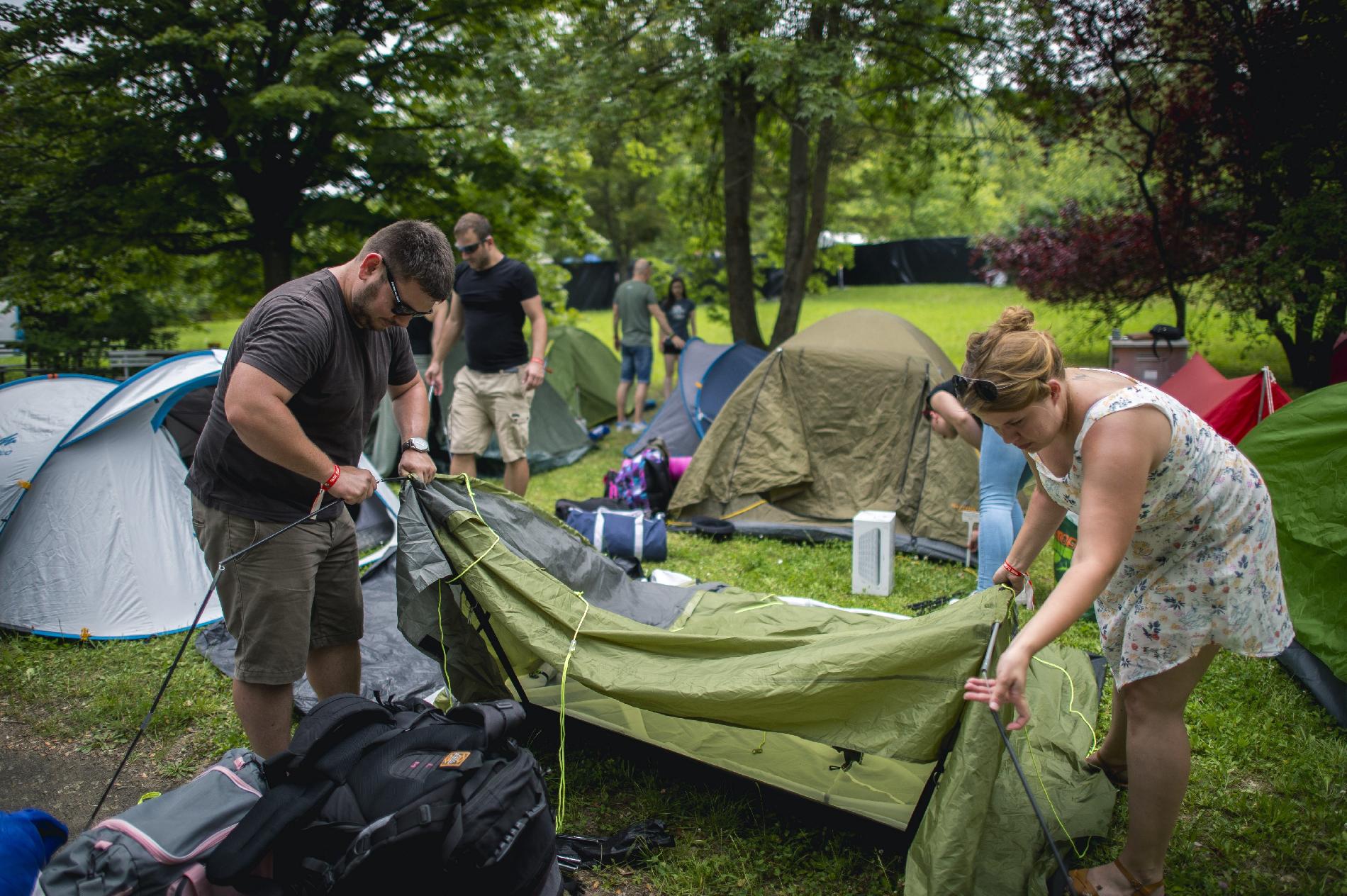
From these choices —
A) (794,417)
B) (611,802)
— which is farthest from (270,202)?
(611,802)

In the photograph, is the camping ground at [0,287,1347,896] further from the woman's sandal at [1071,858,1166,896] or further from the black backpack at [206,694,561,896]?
the black backpack at [206,694,561,896]

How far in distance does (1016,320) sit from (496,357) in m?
3.52

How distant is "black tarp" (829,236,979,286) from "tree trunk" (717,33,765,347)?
17.2 meters

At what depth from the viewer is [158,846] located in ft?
5.90

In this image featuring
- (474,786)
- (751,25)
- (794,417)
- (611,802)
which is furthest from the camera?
(751,25)

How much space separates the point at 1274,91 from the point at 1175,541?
20.2 feet

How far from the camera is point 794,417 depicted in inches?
223

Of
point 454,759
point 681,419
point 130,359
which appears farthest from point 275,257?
point 454,759

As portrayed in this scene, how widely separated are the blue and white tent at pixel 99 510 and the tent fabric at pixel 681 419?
3398 mm

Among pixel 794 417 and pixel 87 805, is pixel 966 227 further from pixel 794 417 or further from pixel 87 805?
pixel 87 805

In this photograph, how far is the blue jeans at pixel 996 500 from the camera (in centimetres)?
383

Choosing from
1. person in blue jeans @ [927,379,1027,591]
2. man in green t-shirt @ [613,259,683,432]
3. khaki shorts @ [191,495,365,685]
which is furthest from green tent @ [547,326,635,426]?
khaki shorts @ [191,495,365,685]

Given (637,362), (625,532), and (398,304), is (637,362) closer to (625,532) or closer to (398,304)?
(625,532)

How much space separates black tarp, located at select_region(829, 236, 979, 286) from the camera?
25.8m
